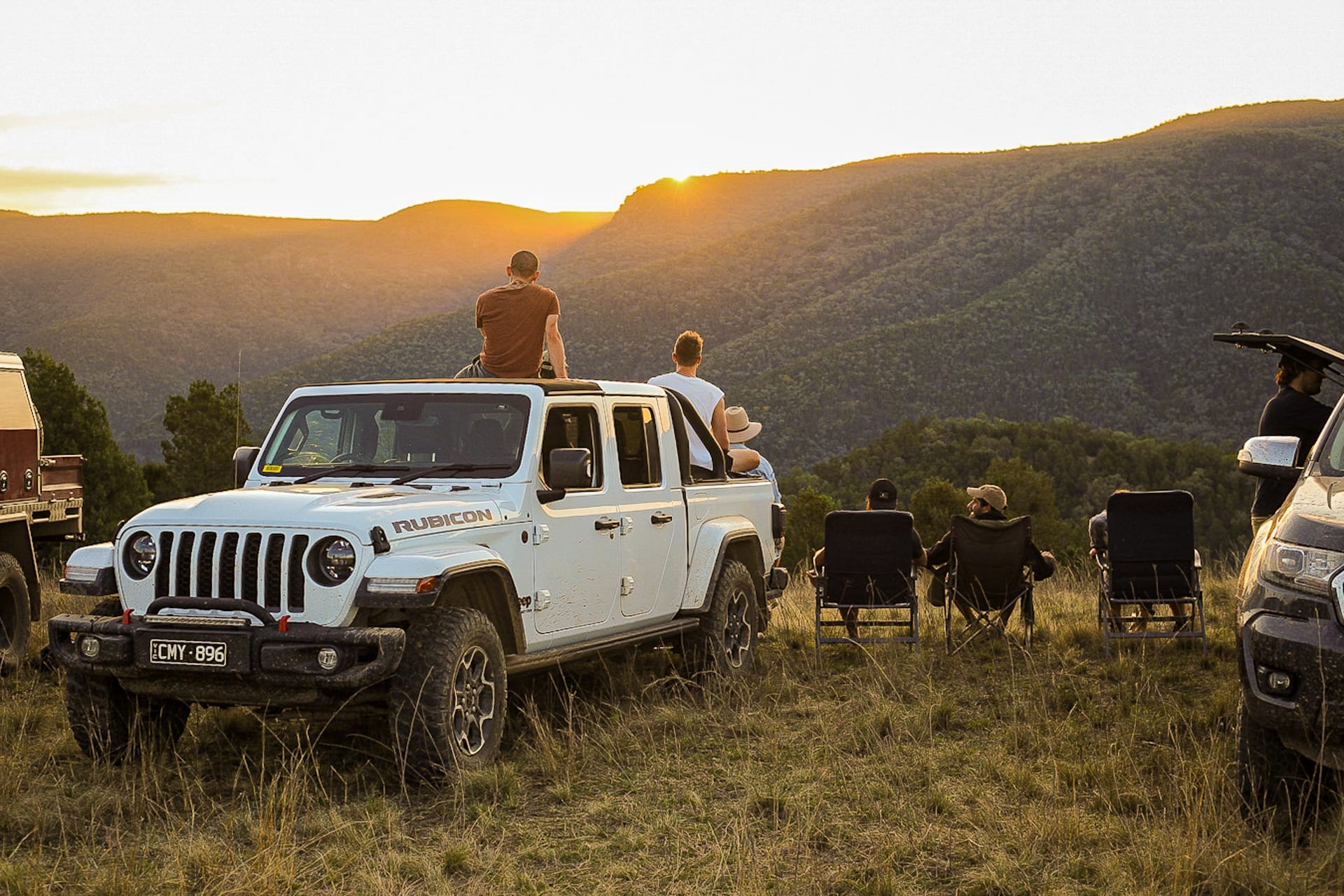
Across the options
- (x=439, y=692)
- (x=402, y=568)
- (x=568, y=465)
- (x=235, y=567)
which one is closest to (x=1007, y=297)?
(x=568, y=465)

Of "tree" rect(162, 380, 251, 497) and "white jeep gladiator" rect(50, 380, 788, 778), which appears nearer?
"white jeep gladiator" rect(50, 380, 788, 778)

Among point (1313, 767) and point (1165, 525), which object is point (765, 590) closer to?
Result: point (1165, 525)

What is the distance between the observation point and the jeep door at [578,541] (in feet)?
22.3

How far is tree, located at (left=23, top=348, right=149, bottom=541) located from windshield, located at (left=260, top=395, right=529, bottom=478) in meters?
19.9

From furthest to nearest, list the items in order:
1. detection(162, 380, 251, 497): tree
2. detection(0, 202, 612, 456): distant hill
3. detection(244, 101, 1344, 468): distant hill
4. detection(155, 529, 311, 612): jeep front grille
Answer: detection(0, 202, 612, 456): distant hill
detection(244, 101, 1344, 468): distant hill
detection(162, 380, 251, 497): tree
detection(155, 529, 311, 612): jeep front grille

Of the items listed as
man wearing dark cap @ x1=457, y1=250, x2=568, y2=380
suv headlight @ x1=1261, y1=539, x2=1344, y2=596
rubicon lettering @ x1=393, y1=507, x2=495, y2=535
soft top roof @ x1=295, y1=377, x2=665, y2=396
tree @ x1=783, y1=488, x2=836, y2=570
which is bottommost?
tree @ x1=783, y1=488, x2=836, y2=570

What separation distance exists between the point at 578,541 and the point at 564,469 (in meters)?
0.61

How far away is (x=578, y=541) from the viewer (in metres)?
7.03

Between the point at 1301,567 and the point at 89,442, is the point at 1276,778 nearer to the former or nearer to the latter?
the point at 1301,567

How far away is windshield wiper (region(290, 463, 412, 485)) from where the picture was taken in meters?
6.91

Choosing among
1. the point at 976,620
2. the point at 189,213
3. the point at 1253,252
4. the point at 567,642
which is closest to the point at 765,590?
the point at 976,620

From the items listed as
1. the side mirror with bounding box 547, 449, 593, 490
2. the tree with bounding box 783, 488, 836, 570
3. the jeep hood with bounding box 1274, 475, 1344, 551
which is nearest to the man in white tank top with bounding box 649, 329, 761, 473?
the side mirror with bounding box 547, 449, 593, 490

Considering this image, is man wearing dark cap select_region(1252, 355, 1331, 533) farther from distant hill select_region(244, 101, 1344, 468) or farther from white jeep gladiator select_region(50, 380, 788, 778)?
distant hill select_region(244, 101, 1344, 468)

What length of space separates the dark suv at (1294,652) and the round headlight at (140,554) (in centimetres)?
442
